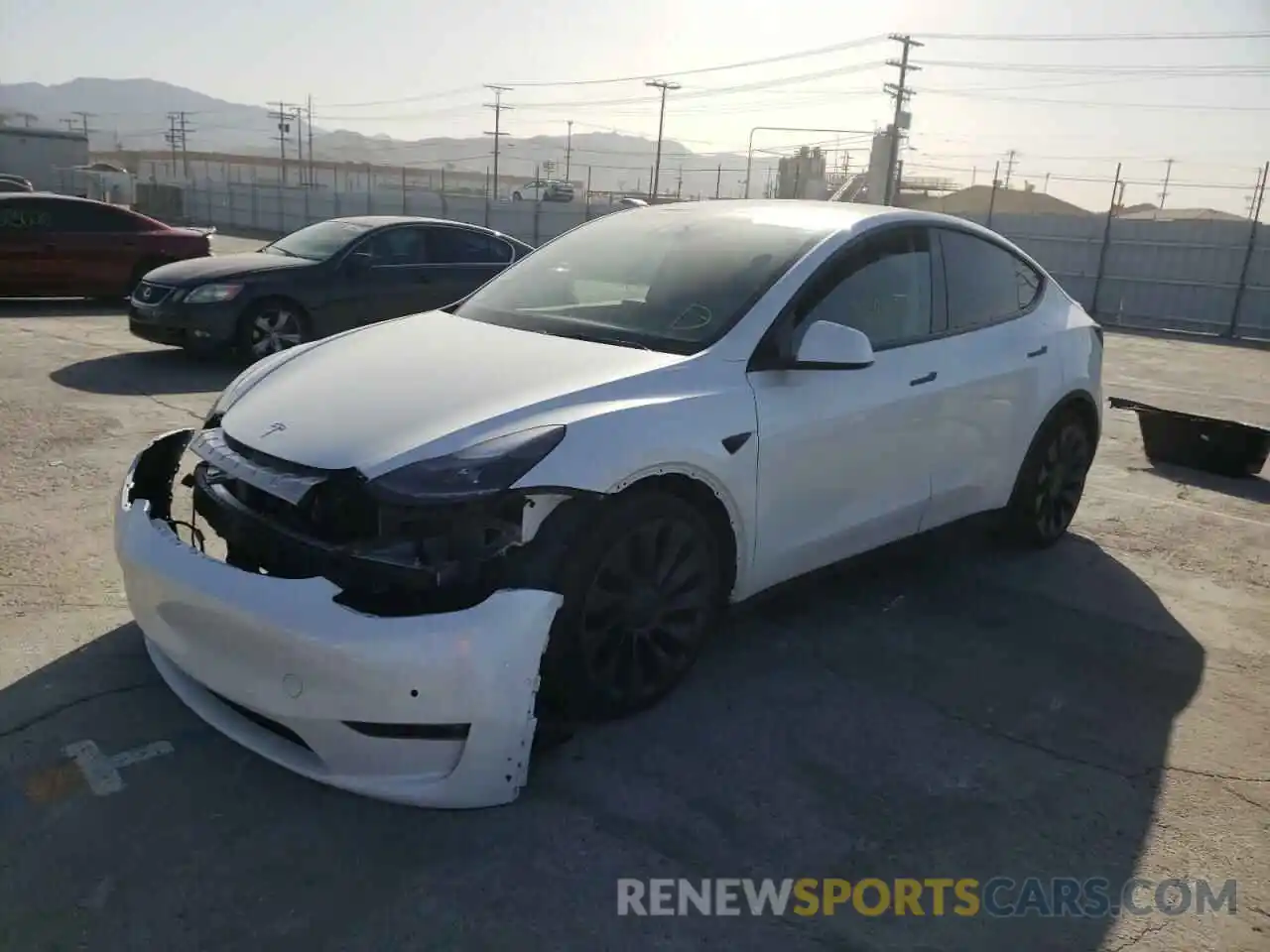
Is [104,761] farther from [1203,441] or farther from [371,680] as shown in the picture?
[1203,441]

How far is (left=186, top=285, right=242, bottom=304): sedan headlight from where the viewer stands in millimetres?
8547

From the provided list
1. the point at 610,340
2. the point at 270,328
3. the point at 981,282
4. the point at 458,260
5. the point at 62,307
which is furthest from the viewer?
the point at 62,307

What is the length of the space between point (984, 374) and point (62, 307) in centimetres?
1244

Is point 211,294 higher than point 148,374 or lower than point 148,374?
higher

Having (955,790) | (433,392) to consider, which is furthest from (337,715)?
(955,790)

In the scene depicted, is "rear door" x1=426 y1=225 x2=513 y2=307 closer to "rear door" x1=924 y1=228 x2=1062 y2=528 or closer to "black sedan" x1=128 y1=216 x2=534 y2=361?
"black sedan" x1=128 y1=216 x2=534 y2=361

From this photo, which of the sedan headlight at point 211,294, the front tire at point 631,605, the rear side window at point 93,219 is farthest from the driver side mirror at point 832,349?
the rear side window at point 93,219

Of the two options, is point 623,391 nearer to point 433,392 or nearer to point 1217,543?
point 433,392

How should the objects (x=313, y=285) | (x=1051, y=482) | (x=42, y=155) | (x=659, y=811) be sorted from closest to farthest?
(x=659, y=811), (x=1051, y=482), (x=313, y=285), (x=42, y=155)

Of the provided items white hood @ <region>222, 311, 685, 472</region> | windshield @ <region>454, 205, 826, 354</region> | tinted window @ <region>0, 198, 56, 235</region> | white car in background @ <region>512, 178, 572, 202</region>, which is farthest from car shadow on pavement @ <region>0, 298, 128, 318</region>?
white car in background @ <region>512, 178, 572, 202</region>

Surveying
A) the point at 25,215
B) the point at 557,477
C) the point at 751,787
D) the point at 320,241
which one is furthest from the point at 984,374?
the point at 25,215

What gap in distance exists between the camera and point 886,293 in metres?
3.88

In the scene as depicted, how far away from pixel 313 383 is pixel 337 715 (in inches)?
47.2

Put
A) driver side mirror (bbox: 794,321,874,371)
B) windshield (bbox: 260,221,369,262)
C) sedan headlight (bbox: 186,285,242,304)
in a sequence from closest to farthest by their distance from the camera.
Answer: driver side mirror (bbox: 794,321,874,371) → sedan headlight (bbox: 186,285,242,304) → windshield (bbox: 260,221,369,262)
